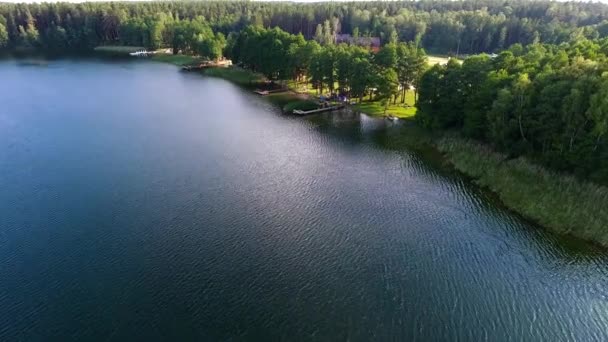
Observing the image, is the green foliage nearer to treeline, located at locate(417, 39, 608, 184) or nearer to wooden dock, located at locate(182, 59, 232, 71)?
wooden dock, located at locate(182, 59, 232, 71)

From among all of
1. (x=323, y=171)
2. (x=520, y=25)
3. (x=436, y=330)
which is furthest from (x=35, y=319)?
(x=520, y=25)

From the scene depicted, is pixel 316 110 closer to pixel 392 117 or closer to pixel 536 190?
pixel 392 117

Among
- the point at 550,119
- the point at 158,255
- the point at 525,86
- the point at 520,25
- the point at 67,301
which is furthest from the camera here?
the point at 520,25

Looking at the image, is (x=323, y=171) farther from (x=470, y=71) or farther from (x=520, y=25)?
(x=520, y=25)

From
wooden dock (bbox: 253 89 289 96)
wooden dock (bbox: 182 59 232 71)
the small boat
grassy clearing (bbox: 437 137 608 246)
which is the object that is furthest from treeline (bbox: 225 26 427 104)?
grassy clearing (bbox: 437 137 608 246)

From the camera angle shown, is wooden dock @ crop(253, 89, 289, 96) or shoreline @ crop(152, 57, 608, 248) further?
wooden dock @ crop(253, 89, 289, 96)

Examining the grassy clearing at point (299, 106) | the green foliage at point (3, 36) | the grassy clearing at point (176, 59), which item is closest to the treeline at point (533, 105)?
the grassy clearing at point (299, 106)
